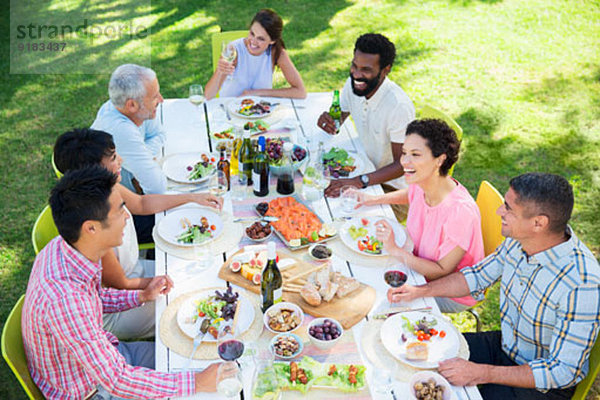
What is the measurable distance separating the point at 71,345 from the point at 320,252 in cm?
138

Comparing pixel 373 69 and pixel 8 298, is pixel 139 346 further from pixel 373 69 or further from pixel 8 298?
pixel 373 69

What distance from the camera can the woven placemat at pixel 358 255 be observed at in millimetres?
3230

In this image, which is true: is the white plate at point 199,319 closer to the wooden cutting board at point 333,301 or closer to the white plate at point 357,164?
the wooden cutting board at point 333,301

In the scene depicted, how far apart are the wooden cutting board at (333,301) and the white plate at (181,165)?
980mm

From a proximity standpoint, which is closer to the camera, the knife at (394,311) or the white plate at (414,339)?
the white plate at (414,339)

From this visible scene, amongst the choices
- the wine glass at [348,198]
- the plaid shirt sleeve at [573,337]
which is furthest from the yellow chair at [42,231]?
the plaid shirt sleeve at [573,337]

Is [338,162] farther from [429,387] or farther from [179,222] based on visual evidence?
[429,387]

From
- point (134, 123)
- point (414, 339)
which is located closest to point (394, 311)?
point (414, 339)

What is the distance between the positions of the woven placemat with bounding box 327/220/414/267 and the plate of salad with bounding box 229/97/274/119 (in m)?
1.66

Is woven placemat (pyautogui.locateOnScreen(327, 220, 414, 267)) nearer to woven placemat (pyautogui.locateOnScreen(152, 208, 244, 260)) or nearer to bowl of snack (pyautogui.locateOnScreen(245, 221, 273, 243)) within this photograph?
bowl of snack (pyautogui.locateOnScreen(245, 221, 273, 243))

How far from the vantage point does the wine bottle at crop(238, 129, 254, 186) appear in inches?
154

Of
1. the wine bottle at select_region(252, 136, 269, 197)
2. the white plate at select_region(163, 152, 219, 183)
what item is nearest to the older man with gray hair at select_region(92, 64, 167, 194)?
the white plate at select_region(163, 152, 219, 183)

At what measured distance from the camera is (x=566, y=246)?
277 centimetres

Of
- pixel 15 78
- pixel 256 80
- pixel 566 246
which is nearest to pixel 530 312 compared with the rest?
pixel 566 246
